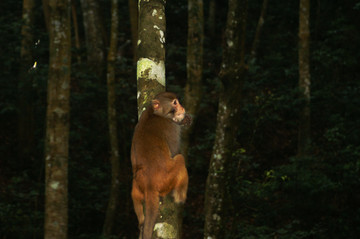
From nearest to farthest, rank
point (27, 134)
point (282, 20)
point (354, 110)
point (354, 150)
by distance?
point (354, 150), point (354, 110), point (27, 134), point (282, 20)

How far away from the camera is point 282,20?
21469 millimetres

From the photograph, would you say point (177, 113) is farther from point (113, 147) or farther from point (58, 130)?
point (113, 147)

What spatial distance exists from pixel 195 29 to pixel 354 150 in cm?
484

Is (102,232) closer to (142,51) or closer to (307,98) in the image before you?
(307,98)

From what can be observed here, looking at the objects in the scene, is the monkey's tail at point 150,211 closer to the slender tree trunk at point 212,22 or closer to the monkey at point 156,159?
the monkey at point 156,159

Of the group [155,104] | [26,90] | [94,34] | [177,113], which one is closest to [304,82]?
[26,90]

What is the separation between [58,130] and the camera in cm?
753

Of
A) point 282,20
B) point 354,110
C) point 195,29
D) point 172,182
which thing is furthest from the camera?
point 282,20

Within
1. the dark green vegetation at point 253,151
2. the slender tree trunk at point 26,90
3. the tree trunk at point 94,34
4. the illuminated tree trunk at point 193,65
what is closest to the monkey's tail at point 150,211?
the dark green vegetation at point 253,151

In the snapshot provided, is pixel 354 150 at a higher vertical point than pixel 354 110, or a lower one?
lower

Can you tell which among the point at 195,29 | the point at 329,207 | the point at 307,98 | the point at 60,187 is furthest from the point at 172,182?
the point at 307,98

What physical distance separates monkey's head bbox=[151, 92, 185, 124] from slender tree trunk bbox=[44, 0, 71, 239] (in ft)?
13.6

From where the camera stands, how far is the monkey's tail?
3305 mm

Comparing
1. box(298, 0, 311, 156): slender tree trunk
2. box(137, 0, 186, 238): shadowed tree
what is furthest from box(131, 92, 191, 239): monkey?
box(298, 0, 311, 156): slender tree trunk
